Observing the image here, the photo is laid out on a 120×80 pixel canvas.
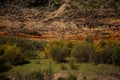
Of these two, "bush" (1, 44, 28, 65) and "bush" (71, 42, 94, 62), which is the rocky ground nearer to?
"bush" (71, 42, 94, 62)

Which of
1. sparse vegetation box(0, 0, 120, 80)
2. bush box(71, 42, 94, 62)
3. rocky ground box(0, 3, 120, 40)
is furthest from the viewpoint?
rocky ground box(0, 3, 120, 40)

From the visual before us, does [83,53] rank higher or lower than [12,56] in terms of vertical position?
lower

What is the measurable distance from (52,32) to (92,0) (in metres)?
15.6

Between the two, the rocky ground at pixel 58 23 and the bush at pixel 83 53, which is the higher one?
the bush at pixel 83 53

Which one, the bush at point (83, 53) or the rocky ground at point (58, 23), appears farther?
the rocky ground at point (58, 23)

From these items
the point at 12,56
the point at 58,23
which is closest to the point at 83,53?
the point at 12,56

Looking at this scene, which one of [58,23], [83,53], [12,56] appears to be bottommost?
[58,23]

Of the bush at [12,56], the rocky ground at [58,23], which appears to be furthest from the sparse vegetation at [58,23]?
the bush at [12,56]

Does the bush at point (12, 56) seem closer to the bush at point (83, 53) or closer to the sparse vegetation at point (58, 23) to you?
the sparse vegetation at point (58, 23)

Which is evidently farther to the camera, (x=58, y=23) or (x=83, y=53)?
(x=58, y=23)

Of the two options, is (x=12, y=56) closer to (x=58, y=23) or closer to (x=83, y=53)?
(x=83, y=53)

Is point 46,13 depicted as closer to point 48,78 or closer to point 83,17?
point 83,17

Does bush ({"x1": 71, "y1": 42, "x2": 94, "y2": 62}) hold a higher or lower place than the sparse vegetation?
higher

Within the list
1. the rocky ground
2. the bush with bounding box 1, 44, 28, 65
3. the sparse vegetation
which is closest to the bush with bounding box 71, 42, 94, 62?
the sparse vegetation
